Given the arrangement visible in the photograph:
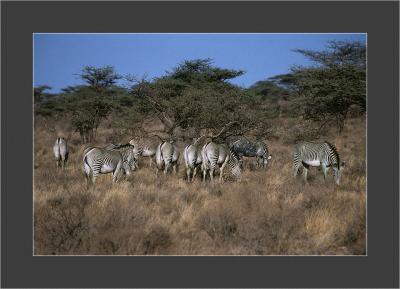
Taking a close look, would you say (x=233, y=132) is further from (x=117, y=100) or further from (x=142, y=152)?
(x=117, y=100)

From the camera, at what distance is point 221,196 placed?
12.1 m

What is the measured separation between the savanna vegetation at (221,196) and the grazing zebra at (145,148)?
788 mm

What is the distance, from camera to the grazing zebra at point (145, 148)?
20719 mm

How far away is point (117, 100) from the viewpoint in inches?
1310

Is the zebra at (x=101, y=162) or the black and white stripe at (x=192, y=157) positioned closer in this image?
the zebra at (x=101, y=162)

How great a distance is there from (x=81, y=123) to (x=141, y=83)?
31.1ft

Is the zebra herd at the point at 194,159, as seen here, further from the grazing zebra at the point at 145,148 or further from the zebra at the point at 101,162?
the grazing zebra at the point at 145,148

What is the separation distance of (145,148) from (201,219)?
38.2 ft

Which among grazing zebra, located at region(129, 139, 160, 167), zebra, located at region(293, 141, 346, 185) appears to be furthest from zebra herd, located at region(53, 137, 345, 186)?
grazing zebra, located at region(129, 139, 160, 167)

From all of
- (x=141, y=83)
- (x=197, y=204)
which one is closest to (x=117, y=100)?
(x=141, y=83)

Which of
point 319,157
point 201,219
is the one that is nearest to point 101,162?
point 201,219

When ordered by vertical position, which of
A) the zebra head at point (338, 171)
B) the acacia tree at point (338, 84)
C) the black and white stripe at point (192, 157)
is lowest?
the zebra head at point (338, 171)

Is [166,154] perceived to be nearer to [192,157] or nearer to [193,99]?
[192,157]

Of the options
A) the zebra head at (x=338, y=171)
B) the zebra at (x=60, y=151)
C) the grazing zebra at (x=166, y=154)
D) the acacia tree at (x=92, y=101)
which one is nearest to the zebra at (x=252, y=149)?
the grazing zebra at (x=166, y=154)
